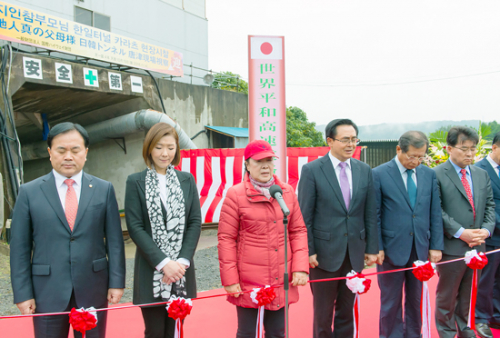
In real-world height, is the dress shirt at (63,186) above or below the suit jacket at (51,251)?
above

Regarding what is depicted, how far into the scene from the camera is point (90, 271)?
6.73 ft

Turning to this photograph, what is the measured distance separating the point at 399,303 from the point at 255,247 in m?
1.32

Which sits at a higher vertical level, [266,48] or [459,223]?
[266,48]

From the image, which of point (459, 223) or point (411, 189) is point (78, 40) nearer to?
point (411, 189)

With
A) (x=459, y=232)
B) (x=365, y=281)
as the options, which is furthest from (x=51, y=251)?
(x=459, y=232)

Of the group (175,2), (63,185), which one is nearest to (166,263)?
(63,185)

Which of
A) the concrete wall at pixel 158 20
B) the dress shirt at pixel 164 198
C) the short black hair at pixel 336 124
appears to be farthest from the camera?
the concrete wall at pixel 158 20

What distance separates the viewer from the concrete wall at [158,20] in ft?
32.7

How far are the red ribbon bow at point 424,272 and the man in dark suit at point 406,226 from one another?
0.12 metres

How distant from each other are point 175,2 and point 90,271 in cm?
1320

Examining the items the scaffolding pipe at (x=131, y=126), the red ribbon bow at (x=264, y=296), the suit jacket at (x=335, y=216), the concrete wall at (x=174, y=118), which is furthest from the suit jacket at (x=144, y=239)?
the concrete wall at (x=174, y=118)

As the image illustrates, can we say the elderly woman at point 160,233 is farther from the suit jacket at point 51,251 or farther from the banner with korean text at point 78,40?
the banner with korean text at point 78,40

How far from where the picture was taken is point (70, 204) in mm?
2059

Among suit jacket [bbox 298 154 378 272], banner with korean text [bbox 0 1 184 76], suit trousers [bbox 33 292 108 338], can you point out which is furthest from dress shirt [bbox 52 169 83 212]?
banner with korean text [bbox 0 1 184 76]
